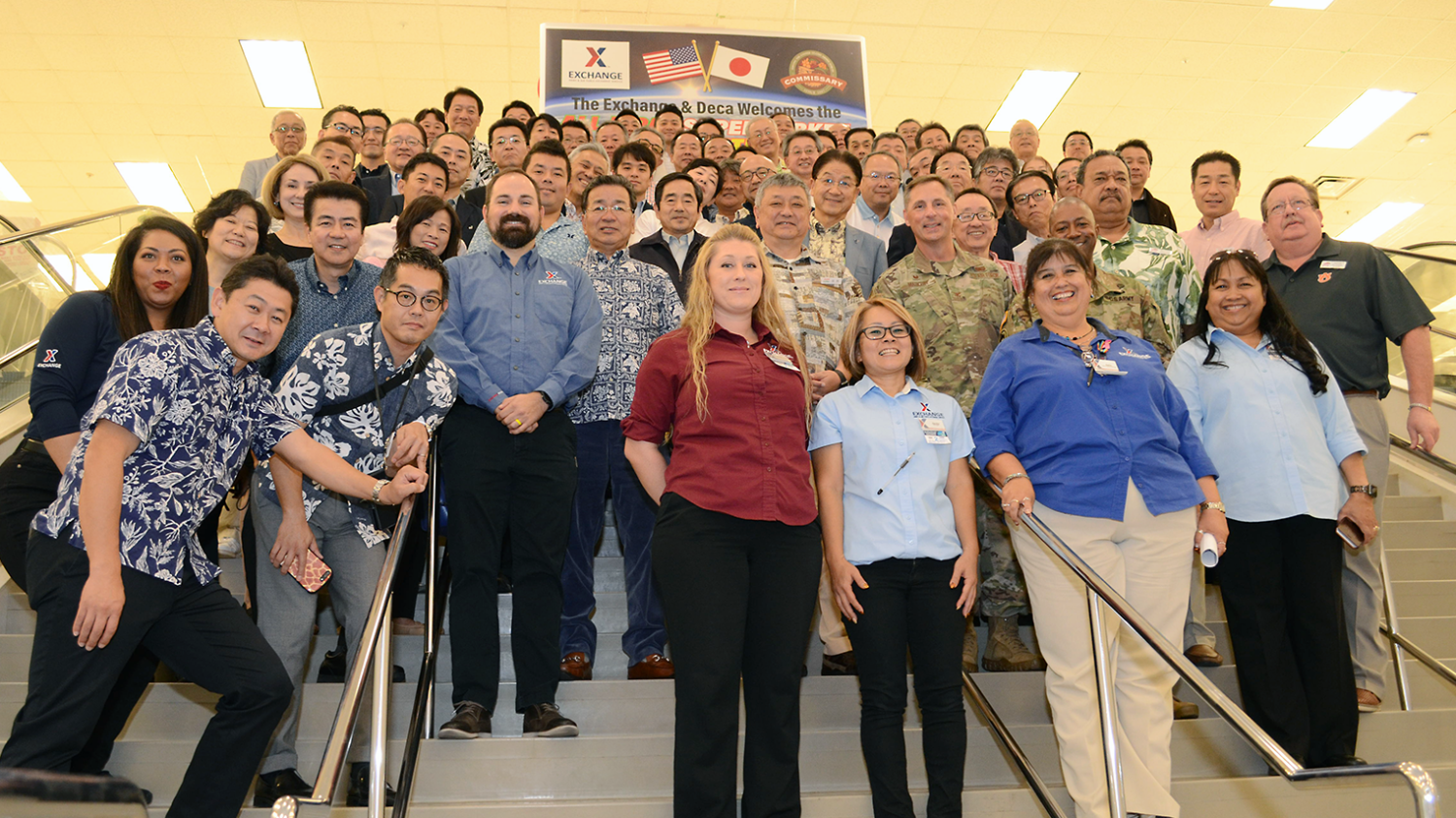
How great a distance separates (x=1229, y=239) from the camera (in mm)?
5273

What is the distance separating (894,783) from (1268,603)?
149 centimetres

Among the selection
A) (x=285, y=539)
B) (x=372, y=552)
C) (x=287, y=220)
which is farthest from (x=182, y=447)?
(x=287, y=220)

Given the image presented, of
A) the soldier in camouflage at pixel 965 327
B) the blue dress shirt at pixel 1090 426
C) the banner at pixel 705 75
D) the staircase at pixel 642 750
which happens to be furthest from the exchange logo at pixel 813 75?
the staircase at pixel 642 750

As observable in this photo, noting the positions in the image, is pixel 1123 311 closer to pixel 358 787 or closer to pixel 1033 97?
pixel 358 787

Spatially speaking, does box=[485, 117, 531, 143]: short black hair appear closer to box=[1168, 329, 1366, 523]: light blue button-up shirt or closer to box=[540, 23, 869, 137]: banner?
box=[540, 23, 869, 137]: banner

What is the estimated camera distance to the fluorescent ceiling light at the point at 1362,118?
945 cm

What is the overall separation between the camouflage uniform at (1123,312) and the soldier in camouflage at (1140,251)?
315 mm

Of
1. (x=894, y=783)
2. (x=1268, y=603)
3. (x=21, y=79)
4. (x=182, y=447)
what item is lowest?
(x=894, y=783)

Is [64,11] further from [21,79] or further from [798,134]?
[798,134]

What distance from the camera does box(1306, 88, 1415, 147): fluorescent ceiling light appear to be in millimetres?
9453

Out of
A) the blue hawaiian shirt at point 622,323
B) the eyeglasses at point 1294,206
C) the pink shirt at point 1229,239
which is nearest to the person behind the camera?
the blue hawaiian shirt at point 622,323

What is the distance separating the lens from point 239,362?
2.52m

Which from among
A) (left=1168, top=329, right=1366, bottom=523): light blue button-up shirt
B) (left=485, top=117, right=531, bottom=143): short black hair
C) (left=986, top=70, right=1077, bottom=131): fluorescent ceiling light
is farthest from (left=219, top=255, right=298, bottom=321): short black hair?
(left=986, top=70, right=1077, bottom=131): fluorescent ceiling light

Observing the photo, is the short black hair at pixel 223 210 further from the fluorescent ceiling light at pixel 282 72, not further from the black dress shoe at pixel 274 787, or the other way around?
the fluorescent ceiling light at pixel 282 72
